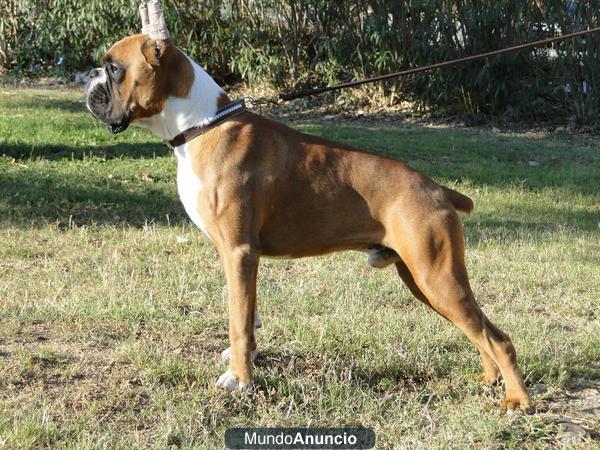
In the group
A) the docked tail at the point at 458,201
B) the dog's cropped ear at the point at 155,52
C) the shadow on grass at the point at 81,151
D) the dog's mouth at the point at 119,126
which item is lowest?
the shadow on grass at the point at 81,151

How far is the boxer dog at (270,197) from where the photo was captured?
14.7 ft

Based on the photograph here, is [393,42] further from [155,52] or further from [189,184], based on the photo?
[189,184]

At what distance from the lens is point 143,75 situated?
4.61 metres

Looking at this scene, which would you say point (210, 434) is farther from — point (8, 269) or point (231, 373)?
point (8, 269)

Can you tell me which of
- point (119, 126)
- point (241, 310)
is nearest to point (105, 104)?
point (119, 126)

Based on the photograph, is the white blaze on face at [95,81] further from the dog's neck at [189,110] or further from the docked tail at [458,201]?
the docked tail at [458,201]

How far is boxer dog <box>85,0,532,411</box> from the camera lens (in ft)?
14.7

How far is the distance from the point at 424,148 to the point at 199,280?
20.6 ft

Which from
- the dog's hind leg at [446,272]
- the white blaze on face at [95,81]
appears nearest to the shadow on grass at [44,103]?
the white blaze on face at [95,81]

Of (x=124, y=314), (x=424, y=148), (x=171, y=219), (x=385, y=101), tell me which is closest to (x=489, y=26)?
(x=385, y=101)

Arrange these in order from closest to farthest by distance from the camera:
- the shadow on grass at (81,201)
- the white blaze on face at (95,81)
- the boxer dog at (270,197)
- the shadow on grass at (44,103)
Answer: the boxer dog at (270,197), the white blaze on face at (95,81), the shadow on grass at (81,201), the shadow on grass at (44,103)

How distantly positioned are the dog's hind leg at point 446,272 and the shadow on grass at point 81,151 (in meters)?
6.51

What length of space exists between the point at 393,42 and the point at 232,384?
11.0 m

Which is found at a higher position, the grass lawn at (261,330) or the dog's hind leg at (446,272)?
the dog's hind leg at (446,272)
